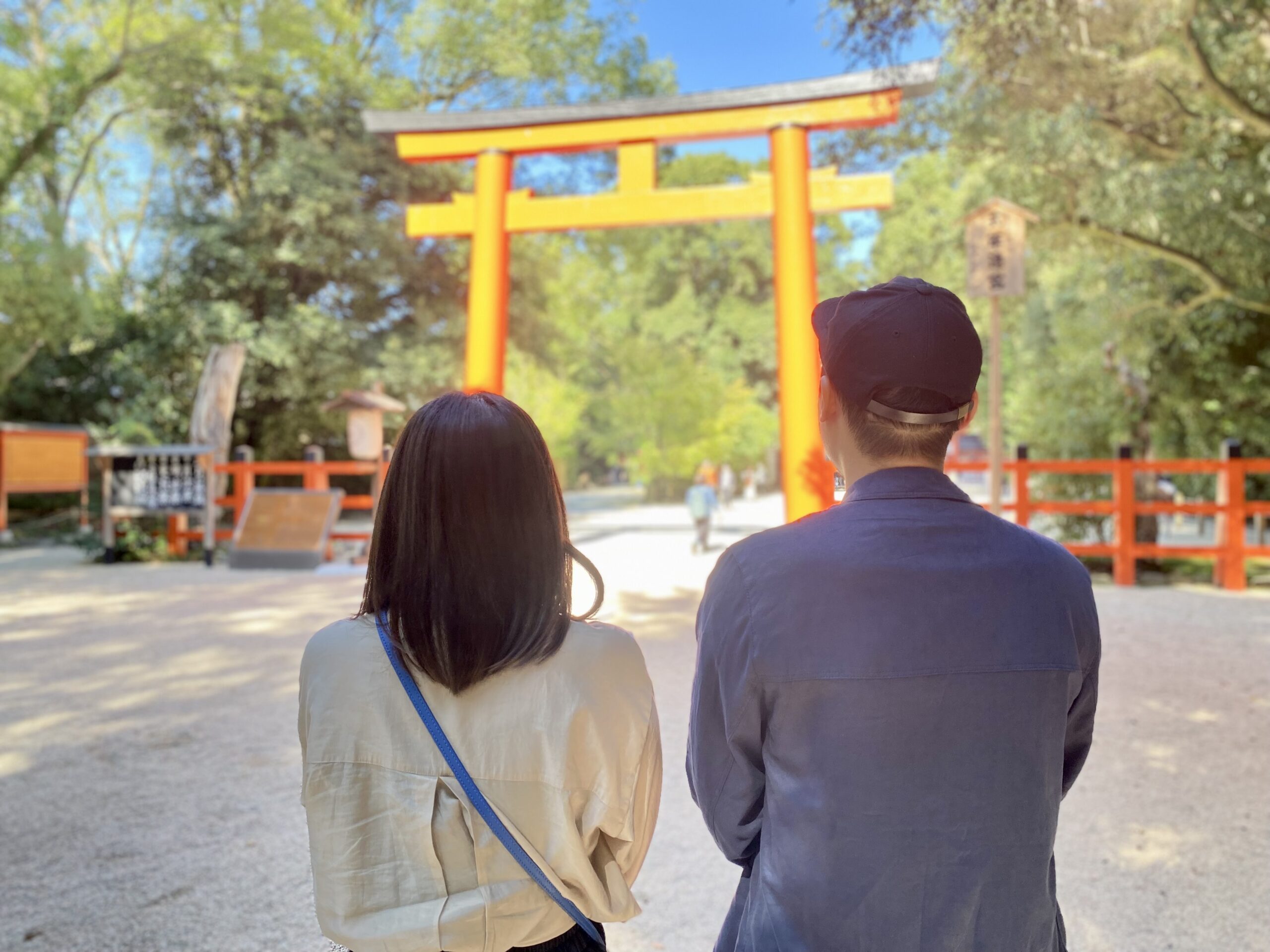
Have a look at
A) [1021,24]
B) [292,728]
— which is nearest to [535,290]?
[1021,24]

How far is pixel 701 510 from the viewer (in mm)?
10945

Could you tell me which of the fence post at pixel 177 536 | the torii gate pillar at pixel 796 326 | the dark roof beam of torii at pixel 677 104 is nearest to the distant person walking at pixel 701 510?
the torii gate pillar at pixel 796 326

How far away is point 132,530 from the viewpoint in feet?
34.1

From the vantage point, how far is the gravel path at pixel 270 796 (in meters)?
2.41

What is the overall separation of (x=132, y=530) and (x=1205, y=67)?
11.3 m

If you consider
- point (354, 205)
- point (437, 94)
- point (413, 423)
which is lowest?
point (413, 423)

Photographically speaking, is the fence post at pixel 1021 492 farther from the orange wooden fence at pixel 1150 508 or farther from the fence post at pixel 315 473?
the fence post at pixel 315 473

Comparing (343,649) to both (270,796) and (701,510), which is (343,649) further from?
(701,510)

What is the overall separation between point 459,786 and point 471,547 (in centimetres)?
29

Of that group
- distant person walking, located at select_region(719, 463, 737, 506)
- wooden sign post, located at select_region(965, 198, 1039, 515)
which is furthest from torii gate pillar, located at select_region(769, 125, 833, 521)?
distant person walking, located at select_region(719, 463, 737, 506)

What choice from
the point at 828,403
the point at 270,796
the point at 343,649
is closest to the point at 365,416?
the point at 270,796

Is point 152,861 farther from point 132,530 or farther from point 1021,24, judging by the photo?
point 132,530

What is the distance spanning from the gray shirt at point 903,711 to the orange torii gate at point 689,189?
5461mm

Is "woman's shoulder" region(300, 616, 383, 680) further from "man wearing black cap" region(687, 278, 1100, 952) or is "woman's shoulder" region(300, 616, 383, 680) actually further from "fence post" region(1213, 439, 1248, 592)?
"fence post" region(1213, 439, 1248, 592)
